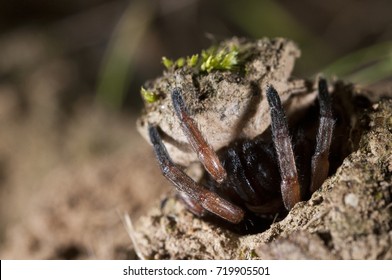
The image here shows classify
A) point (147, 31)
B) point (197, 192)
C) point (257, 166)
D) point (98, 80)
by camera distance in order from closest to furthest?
point (197, 192)
point (257, 166)
point (98, 80)
point (147, 31)

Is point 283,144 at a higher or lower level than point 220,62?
lower

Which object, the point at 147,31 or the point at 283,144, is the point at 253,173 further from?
the point at 147,31

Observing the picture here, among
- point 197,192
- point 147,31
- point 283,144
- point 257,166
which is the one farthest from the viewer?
point 147,31

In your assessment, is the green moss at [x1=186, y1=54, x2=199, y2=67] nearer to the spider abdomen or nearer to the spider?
the spider

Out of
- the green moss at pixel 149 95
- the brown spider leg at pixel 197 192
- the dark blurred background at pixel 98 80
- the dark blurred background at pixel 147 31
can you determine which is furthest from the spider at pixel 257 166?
the dark blurred background at pixel 147 31

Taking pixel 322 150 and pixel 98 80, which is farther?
pixel 98 80

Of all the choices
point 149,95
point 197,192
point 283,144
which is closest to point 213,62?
point 149,95

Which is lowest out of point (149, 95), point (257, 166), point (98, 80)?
point (257, 166)

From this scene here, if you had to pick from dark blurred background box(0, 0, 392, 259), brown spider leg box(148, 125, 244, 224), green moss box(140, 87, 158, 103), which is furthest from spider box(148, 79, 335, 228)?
dark blurred background box(0, 0, 392, 259)
